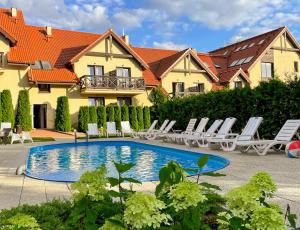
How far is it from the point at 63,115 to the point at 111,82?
4.75 m

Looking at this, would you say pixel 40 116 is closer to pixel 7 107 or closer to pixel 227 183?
pixel 7 107

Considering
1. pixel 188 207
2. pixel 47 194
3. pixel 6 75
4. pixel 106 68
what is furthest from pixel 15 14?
pixel 188 207

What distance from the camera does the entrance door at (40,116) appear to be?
28.3 m

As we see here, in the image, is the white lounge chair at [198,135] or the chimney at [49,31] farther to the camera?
the chimney at [49,31]

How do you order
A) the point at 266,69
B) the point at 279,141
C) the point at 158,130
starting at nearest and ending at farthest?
the point at 279,141, the point at 158,130, the point at 266,69

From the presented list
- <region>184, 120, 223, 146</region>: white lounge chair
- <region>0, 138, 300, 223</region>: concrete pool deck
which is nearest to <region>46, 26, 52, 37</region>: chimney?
<region>184, 120, 223, 146</region>: white lounge chair

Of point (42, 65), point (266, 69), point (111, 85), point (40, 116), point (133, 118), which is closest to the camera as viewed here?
point (42, 65)

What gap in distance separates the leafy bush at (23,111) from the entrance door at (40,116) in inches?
90.2

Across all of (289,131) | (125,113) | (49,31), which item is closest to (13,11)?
(49,31)

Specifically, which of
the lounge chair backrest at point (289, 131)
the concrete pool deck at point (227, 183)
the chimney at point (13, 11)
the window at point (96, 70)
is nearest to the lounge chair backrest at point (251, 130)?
the lounge chair backrest at point (289, 131)

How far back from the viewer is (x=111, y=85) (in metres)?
29.1

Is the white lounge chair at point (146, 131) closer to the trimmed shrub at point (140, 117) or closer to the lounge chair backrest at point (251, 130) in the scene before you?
the trimmed shrub at point (140, 117)

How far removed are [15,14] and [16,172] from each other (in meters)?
25.8

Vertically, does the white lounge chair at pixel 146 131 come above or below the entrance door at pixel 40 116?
below
